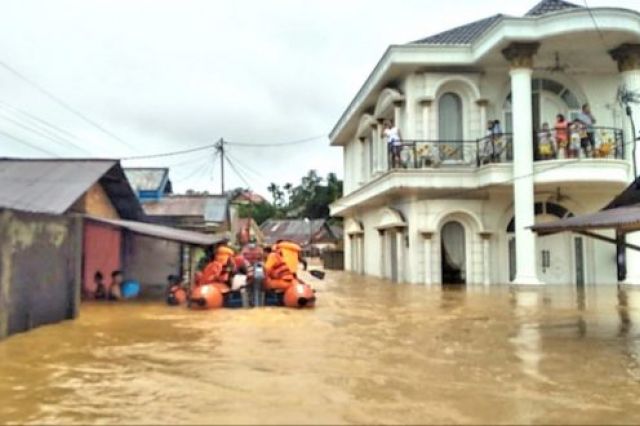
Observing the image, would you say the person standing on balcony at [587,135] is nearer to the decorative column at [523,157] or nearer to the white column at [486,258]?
the decorative column at [523,157]

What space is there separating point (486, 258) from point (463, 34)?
8417 mm

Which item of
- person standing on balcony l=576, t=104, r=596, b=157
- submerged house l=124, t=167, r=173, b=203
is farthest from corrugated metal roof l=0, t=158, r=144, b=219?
person standing on balcony l=576, t=104, r=596, b=157

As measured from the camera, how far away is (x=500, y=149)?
68.8 ft

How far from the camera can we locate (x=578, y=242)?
22.1 meters

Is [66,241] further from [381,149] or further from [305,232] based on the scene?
[305,232]

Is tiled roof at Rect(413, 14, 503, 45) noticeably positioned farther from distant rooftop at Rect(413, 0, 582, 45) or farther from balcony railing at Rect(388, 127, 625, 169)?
balcony railing at Rect(388, 127, 625, 169)

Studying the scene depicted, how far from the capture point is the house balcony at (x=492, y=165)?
19531mm

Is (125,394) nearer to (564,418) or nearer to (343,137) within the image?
(564,418)

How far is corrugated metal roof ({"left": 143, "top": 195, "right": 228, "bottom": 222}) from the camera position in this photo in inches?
963

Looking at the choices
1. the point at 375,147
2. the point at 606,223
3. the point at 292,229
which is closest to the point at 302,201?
the point at 292,229

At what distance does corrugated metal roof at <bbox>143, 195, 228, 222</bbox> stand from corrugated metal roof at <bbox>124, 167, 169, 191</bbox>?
27.5 inches

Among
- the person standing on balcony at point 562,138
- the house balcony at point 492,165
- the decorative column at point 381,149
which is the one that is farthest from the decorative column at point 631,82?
the decorative column at point 381,149

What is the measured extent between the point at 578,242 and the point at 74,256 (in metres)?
16.7

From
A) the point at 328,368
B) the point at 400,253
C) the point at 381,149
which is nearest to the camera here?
the point at 328,368
